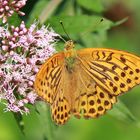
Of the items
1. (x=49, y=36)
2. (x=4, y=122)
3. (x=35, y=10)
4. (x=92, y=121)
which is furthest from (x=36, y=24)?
(x=92, y=121)

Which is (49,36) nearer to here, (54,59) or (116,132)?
(54,59)

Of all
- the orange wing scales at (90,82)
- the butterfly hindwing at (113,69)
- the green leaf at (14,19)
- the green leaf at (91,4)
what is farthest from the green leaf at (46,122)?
the green leaf at (91,4)

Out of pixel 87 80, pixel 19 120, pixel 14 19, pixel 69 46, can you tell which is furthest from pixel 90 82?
pixel 14 19

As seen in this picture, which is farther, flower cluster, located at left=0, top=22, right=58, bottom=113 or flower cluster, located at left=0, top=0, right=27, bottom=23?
flower cluster, located at left=0, top=0, right=27, bottom=23

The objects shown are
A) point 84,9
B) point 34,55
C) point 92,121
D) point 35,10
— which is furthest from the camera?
point 92,121

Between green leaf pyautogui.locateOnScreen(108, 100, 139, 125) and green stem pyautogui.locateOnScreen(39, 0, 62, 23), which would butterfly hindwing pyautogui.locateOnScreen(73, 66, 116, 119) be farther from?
green stem pyautogui.locateOnScreen(39, 0, 62, 23)

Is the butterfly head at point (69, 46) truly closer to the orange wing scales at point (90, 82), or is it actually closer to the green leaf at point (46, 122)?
the orange wing scales at point (90, 82)

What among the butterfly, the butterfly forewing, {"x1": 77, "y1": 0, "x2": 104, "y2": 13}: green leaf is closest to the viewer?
the butterfly forewing

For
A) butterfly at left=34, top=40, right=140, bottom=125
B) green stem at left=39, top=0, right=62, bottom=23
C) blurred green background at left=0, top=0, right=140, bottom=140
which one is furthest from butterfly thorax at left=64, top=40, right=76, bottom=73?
green stem at left=39, top=0, right=62, bottom=23
